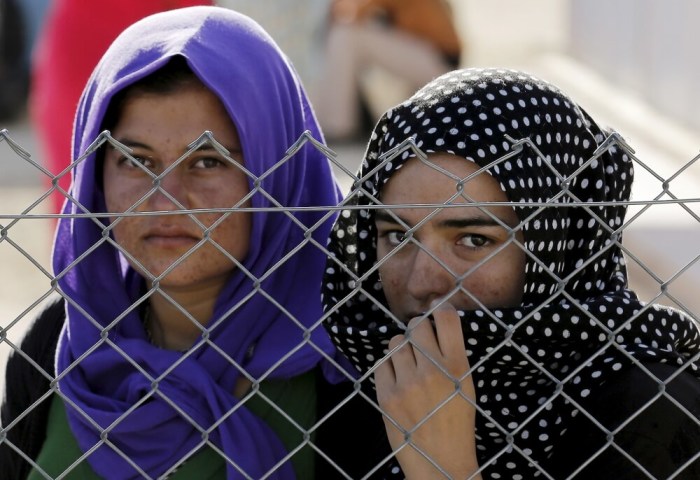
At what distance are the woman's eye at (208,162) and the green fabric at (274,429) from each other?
46cm

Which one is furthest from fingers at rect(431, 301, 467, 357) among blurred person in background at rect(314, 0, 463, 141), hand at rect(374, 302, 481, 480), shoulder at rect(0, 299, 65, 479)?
blurred person in background at rect(314, 0, 463, 141)

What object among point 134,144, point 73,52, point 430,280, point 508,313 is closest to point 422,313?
point 430,280

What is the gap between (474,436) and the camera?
2.29 metres

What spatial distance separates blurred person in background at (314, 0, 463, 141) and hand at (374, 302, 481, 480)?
6.48 meters

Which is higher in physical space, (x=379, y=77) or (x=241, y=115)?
(x=241, y=115)

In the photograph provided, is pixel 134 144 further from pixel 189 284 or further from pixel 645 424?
pixel 645 424

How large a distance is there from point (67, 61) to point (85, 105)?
1.95m

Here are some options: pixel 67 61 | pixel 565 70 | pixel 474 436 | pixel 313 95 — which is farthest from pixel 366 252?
pixel 565 70

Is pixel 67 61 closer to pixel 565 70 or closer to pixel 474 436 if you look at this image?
pixel 474 436

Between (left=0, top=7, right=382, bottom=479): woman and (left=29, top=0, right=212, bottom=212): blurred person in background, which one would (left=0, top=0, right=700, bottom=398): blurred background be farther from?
(left=0, top=7, right=382, bottom=479): woman

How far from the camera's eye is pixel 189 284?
2648 millimetres

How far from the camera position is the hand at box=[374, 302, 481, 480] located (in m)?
2.18

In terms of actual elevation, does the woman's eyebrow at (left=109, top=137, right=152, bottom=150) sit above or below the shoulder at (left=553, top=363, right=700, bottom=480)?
above

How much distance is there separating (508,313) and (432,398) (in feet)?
0.65
